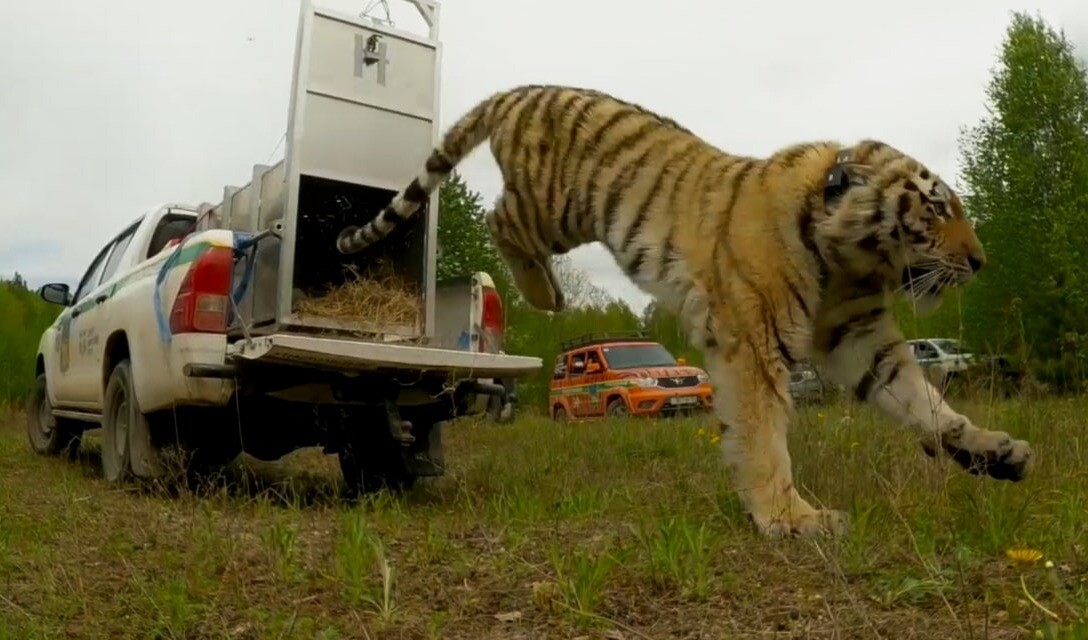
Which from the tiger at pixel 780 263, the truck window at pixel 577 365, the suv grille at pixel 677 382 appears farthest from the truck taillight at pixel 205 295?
the truck window at pixel 577 365

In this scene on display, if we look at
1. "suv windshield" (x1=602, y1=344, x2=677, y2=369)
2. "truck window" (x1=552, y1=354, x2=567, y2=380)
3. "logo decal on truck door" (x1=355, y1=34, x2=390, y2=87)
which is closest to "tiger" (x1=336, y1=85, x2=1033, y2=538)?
"logo decal on truck door" (x1=355, y1=34, x2=390, y2=87)

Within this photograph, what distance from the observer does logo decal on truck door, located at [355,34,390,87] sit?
19.6 ft

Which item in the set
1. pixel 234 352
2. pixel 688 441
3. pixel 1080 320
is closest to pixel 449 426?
pixel 688 441

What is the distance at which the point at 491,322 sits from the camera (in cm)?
619

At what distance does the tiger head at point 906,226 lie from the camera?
13.0ft

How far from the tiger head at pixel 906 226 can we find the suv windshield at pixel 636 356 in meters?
14.4

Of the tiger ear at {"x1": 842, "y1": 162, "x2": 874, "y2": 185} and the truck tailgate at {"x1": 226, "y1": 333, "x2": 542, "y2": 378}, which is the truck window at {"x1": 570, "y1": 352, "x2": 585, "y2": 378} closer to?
the truck tailgate at {"x1": 226, "y1": 333, "x2": 542, "y2": 378}

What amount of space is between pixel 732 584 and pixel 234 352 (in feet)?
9.53

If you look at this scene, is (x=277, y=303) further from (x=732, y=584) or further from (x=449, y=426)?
(x=449, y=426)

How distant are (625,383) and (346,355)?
13.5m

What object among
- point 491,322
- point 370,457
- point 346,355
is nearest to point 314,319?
point 370,457

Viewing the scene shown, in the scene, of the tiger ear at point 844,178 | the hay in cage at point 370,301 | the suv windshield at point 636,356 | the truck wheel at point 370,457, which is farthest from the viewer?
the suv windshield at point 636,356

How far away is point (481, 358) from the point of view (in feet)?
16.8

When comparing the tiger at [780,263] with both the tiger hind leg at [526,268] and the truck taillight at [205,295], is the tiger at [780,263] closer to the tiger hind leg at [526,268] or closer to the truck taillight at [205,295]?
A: the tiger hind leg at [526,268]
